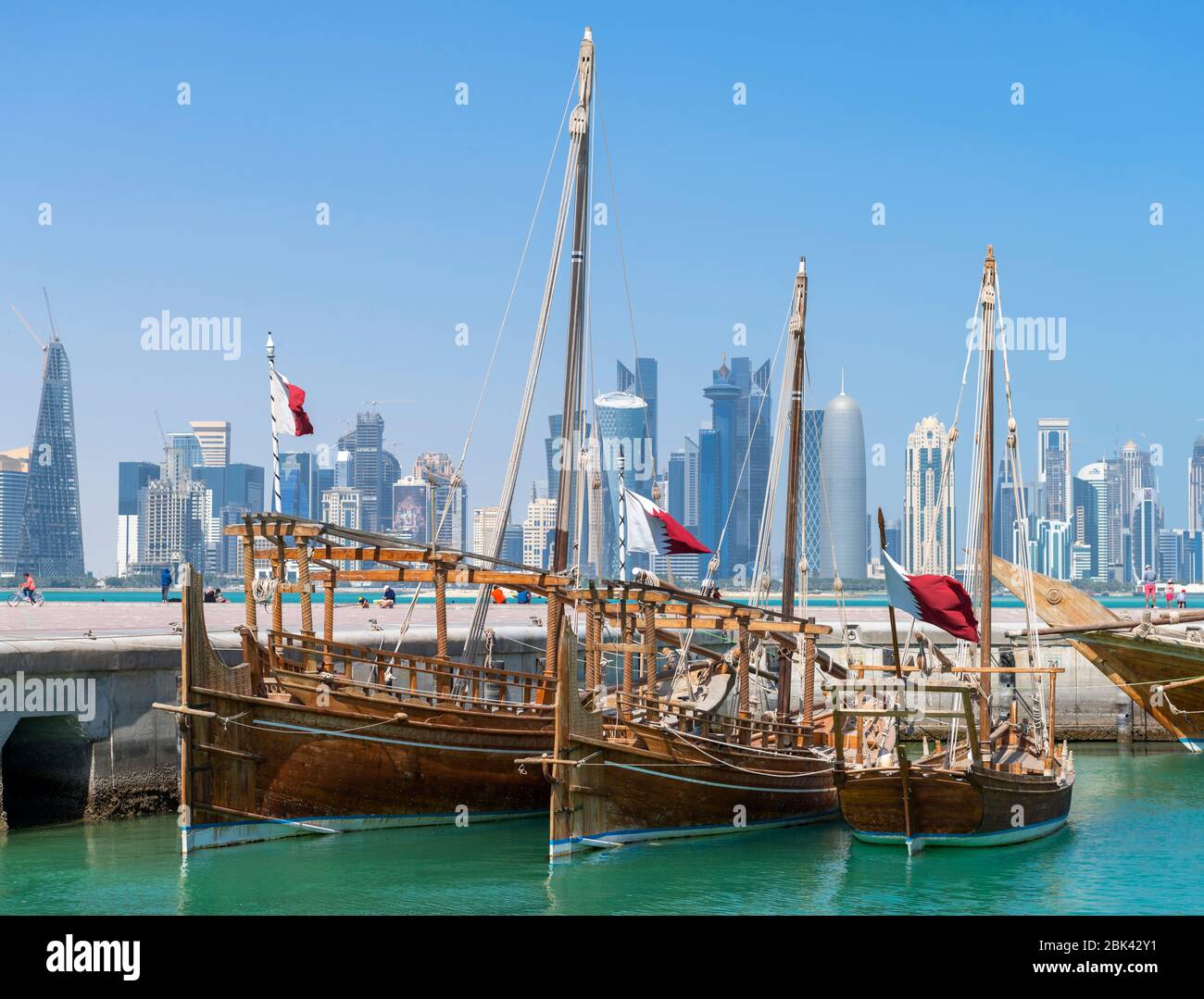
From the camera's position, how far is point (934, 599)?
24297 millimetres

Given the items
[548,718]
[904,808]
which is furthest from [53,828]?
[904,808]

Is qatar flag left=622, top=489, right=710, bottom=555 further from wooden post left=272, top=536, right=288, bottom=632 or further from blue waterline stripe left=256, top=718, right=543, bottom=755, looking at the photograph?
wooden post left=272, top=536, right=288, bottom=632

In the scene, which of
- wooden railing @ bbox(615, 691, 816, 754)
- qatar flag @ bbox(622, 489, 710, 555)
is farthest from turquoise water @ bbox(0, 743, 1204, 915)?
qatar flag @ bbox(622, 489, 710, 555)

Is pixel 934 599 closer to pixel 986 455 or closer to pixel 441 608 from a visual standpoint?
pixel 986 455

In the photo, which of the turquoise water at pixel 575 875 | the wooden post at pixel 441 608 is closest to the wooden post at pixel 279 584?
the wooden post at pixel 441 608

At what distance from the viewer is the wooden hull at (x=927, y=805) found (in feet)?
84.3

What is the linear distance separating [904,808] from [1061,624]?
18569 mm

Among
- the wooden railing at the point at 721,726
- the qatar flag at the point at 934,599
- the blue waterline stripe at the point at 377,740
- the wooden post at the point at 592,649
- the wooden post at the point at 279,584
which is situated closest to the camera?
the qatar flag at the point at 934,599

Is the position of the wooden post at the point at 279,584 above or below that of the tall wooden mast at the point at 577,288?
below

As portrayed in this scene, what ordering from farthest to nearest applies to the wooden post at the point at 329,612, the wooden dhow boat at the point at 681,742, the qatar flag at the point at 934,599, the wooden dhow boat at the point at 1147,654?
the wooden dhow boat at the point at 1147,654, the wooden post at the point at 329,612, the wooden dhow boat at the point at 681,742, the qatar flag at the point at 934,599

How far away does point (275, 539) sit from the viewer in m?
28.1

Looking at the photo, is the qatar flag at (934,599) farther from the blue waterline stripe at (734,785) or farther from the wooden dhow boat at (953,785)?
the blue waterline stripe at (734,785)

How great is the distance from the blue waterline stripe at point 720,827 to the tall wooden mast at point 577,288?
8178mm

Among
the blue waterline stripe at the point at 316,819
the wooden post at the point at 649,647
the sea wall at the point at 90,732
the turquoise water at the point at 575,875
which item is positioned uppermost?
the wooden post at the point at 649,647
